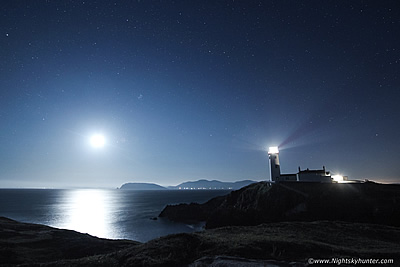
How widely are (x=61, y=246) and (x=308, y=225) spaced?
109 feet

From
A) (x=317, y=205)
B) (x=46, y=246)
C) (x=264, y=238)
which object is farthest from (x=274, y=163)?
(x=46, y=246)

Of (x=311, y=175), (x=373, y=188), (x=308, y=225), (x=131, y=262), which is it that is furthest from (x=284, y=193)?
(x=131, y=262)

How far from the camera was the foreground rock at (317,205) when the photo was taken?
41469 mm

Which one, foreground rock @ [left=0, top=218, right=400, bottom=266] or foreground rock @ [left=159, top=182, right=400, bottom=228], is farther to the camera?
foreground rock @ [left=159, top=182, right=400, bottom=228]

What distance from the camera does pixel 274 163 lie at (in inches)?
2598

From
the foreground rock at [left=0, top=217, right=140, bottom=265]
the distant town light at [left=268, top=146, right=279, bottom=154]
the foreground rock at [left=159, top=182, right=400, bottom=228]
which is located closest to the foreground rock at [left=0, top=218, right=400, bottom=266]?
the foreground rock at [left=0, top=217, right=140, bottom=265]

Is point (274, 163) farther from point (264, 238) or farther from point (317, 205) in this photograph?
point (264, 238)

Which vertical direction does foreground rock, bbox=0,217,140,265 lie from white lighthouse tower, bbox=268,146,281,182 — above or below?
below

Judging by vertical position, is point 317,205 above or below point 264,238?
below

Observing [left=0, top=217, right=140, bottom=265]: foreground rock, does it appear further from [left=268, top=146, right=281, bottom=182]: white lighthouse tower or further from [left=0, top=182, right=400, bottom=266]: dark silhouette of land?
[left=268, top=146, right=281, bottom=182]: white lighthouse tower

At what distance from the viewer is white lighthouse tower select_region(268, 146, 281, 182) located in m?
65.0

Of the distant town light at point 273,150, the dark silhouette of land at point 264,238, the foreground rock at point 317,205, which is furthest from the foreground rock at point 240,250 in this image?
the distant town light at point 273,150

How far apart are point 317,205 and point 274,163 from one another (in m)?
20.8

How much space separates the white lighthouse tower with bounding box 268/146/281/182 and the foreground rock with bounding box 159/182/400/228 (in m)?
6.80
